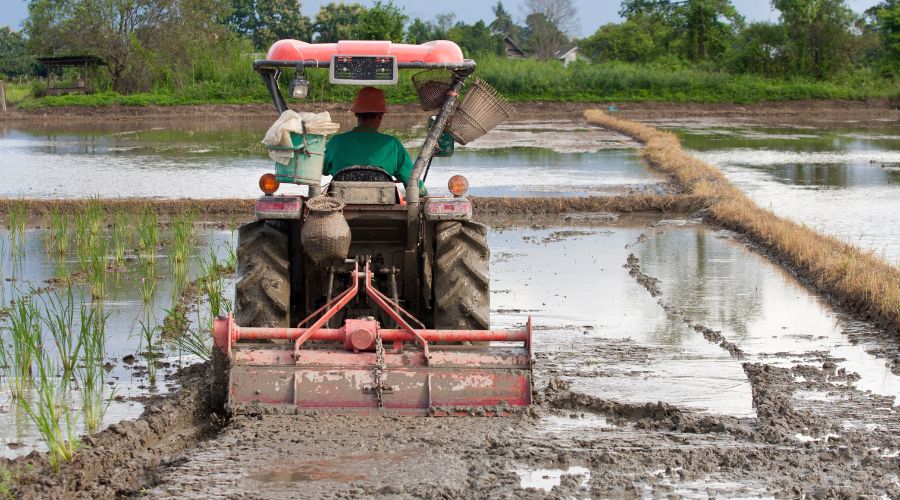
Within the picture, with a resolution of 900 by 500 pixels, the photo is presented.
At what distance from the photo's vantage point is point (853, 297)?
8844 millimetres

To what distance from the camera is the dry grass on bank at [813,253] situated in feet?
27.8

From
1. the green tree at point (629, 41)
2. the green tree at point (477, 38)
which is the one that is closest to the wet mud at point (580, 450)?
the green tree at point (629, 41)

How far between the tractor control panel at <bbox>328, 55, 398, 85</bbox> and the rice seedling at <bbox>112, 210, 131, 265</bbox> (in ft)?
16.5

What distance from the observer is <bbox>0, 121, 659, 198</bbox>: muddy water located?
653 inches

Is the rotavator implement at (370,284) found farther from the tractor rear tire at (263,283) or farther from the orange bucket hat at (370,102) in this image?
the orange bucket hat at (370,102)

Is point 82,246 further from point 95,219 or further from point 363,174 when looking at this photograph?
point 363,174

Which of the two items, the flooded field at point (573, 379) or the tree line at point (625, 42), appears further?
the tree line at point (625, 42)

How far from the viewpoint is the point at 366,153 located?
6480mm

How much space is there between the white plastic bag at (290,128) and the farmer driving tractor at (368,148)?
46cm

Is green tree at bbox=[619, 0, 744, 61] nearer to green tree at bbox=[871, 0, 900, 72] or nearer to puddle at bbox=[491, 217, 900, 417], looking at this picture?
green tree at bbox=[871, 0, 900, 72]

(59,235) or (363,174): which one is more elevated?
(363,174)

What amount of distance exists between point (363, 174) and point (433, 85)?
0.75 meters

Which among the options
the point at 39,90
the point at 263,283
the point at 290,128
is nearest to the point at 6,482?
the point at 263,283

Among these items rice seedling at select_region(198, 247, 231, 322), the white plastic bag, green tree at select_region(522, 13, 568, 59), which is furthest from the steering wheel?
green tree at select_region(522, 13, 568, 59)
